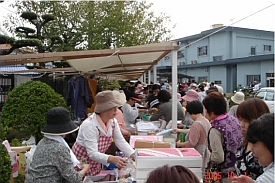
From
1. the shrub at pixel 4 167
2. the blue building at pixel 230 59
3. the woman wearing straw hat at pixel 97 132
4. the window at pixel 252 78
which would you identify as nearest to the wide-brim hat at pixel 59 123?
the woman wearing straw hat at pixel 97 132

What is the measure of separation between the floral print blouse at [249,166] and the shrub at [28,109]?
407 cm

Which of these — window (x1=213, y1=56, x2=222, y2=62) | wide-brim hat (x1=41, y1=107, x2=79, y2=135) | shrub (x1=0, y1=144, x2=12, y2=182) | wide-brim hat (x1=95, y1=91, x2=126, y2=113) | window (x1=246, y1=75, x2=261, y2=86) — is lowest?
shrub (x1=0, y1=144, x2=12, y2=182)

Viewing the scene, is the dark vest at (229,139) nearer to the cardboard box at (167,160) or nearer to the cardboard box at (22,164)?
the cardboard box at (167,160)

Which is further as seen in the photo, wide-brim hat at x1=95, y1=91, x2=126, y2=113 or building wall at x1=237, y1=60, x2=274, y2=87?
building wall at x1=237, y1=60, x2=274, y2=87

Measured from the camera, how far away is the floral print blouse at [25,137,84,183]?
240 centimetres

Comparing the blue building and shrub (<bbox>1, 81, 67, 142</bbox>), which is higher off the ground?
the blue building

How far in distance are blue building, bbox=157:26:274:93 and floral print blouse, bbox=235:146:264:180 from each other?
21.8 m

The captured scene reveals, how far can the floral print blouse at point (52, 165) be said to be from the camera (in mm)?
2404

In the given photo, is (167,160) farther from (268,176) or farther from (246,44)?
(246,44)

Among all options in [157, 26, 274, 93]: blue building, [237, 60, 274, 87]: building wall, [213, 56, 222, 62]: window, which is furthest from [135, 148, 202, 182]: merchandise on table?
[213, 56, 222, 62]: window

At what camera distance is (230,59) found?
25.0 meters

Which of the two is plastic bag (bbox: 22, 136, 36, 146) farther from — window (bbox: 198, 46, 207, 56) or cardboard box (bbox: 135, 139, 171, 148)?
window (bbox: 198, 46, 207, 56)

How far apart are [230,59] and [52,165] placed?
24062 millimetres

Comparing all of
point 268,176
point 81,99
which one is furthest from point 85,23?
point 268,176
